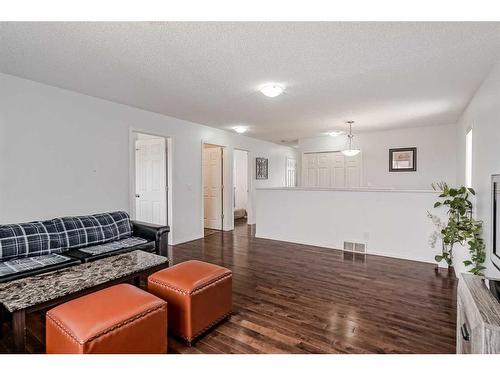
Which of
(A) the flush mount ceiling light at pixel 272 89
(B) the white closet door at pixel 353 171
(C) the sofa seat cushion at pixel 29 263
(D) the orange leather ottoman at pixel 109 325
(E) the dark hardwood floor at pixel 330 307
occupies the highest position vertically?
(A) the flush mount ceiling light at pixel 272 89

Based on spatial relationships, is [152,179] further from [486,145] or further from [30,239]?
[486,145]

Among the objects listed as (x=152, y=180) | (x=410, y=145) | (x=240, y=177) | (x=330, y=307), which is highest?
(x=410, y=145)

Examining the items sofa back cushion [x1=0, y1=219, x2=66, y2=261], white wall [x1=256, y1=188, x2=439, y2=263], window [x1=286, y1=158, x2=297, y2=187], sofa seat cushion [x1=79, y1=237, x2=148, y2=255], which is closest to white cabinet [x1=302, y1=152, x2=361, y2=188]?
window [x1=286, y1=158, x2=297, y2=187]

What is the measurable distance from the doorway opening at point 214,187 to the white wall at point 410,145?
2733mm

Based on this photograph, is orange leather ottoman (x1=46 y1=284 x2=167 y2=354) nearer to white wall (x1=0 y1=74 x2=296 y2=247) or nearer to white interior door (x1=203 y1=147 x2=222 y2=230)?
white wall (x1=0 y1=74 x2=296 y2=247)

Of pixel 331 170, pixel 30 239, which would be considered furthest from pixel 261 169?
pixel 30 239

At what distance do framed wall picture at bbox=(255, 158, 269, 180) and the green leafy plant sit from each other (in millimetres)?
4209

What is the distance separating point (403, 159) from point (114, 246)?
5.81 meters

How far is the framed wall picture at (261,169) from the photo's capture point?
726 centimetres

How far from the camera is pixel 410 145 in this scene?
19.2 ft

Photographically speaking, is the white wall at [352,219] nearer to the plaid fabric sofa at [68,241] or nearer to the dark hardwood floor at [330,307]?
the dark hardwood floor at [330,307]

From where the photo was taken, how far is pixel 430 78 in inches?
114

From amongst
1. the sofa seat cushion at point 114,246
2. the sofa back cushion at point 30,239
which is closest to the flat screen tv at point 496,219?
the sofa seat cushion at point 114,246

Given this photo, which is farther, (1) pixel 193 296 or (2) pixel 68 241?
(2) pixel 68 241
